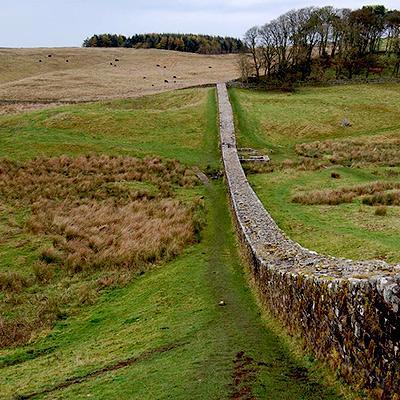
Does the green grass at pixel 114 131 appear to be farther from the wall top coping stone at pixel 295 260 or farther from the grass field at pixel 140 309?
the wall top coping stone at pixel 295 260

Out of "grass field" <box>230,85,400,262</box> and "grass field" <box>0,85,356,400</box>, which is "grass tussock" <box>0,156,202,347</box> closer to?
"grass field" <box>0,85,356,400</box>

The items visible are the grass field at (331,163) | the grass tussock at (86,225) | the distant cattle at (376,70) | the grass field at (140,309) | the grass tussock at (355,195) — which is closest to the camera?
the grass field at (140,309)

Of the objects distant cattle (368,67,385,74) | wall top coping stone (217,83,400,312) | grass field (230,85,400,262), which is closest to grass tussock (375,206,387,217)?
grass field (230,85,400,262)

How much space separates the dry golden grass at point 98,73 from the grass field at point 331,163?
81.2 feet

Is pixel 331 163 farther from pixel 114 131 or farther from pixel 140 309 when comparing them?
pixel 140 309

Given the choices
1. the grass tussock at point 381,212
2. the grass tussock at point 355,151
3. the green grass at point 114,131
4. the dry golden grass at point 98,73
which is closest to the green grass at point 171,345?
the grass tussock at point 381,212

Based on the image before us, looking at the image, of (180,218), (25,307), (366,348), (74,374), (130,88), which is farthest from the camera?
(130,88)

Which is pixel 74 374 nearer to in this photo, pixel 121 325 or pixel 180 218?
pixel 121 325

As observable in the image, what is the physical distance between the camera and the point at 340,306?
333 inches

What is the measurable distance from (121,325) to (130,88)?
76313 mm

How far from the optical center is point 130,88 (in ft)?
287

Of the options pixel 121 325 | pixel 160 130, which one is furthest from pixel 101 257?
pixel 160 130

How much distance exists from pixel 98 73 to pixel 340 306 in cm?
10680

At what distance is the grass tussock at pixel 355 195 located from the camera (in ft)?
88.7
